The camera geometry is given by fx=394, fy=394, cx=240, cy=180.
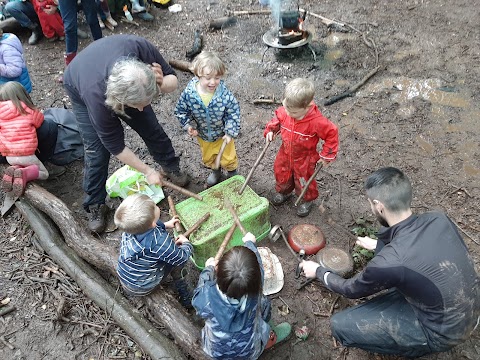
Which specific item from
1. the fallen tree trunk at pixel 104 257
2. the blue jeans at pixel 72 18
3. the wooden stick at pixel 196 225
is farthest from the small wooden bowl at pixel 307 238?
the blue jeans at pixel 72 18

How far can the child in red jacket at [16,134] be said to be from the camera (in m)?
4.49

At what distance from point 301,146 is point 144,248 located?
187 centimetres

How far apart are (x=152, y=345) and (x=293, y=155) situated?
225cm

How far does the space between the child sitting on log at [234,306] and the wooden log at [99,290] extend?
448 millimetres

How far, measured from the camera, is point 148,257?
3.14 m

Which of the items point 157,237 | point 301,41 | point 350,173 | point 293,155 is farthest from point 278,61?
point 157,237

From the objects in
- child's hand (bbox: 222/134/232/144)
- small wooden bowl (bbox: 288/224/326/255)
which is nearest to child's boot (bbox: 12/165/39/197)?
child's hand (bbox: 222/134/232/144)

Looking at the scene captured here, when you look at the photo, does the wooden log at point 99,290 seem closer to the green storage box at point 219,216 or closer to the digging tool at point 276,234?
the green storage box at point 219,216

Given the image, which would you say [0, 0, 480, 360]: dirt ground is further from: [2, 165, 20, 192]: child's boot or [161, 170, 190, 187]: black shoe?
[2, 165, 20, 192]: child's boot

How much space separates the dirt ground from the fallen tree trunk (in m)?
0.33

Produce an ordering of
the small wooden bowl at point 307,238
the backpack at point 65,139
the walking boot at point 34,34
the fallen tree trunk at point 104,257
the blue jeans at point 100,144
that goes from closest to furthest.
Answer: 1. the fallen tree trunk at point 104,257
2. the blue jeans at point 100,144
3. the small wooden bowl at point 307,238
4. the backpack at point 65,139
5. the walking boot at point 34,34

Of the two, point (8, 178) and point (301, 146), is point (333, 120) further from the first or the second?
point (8, 178)

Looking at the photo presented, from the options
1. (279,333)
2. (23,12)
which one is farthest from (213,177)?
(23,12)

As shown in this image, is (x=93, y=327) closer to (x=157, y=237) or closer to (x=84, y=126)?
(x=157, y=237)
